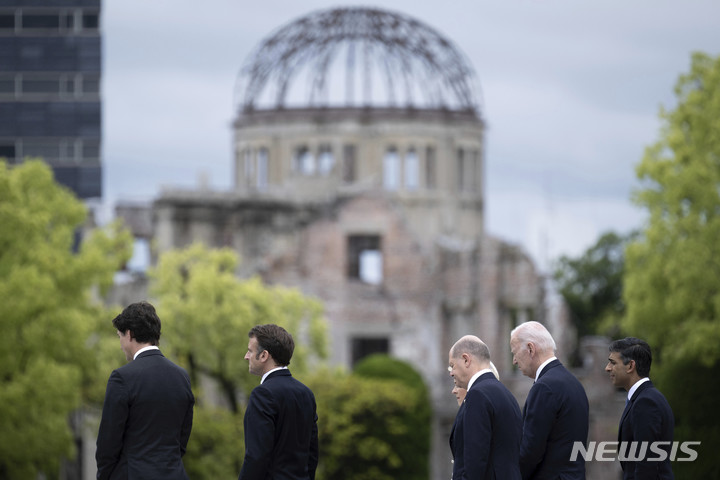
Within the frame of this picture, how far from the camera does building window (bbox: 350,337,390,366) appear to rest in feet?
171

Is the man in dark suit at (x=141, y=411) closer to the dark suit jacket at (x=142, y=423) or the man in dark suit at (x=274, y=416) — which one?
the dark suit jacket at (x=142, y=423)

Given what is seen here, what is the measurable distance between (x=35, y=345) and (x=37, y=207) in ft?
12.5

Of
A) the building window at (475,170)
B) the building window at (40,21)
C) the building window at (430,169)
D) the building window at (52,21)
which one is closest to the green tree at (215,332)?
the building window at (52,21)

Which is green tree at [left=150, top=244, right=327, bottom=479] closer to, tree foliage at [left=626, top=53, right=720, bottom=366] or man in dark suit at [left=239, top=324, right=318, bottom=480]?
tree foliage at [left=626, top=53, right=720, bottom=366]

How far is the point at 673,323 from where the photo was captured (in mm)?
34250

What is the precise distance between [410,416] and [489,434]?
35.0 meters

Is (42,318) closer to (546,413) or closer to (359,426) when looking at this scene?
(359,426)

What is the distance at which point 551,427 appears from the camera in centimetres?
1032

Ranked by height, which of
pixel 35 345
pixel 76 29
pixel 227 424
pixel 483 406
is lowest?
pixel 227 424

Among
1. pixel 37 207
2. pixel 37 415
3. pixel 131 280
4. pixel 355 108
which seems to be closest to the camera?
pixel 37 415

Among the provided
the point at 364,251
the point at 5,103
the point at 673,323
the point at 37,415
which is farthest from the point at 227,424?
the point at 5,103

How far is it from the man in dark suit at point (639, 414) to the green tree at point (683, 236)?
20.1 m

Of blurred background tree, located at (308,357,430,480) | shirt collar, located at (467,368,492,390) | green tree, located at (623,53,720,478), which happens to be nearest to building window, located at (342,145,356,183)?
blurred background tree, located at (308,357,430,480)

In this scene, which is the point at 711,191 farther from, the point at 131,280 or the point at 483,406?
the point at 483,406
